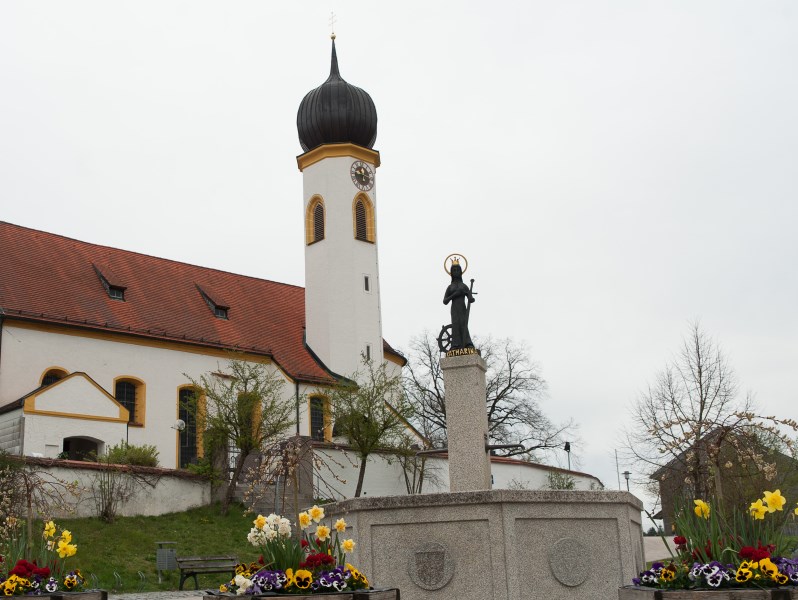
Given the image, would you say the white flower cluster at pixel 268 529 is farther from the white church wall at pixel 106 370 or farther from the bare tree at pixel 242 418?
the bare tree at pixel 242 418

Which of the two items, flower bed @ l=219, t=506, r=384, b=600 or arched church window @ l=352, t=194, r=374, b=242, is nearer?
flower bed @ l=219, t=506, r=384, b=600

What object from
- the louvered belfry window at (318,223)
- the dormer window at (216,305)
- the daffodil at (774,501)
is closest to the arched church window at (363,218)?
the louvered belfry window at (318,223)

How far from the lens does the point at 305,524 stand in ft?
25.5

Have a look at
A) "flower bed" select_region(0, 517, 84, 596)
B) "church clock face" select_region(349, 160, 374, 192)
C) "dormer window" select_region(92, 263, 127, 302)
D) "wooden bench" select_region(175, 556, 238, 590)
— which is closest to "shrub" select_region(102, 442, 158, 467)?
"dormer window" select_region(92, 263, 127, 302)

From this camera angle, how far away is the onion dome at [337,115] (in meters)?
39.5

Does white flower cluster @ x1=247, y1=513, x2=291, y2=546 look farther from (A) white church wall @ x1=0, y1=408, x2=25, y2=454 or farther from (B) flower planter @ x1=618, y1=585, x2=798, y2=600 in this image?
(A) white church wall @ x1=0, y1=408, x2=25, y2=454

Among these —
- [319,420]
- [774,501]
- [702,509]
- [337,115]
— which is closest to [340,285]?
[319,420]

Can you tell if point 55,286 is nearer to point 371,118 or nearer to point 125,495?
point 125,495

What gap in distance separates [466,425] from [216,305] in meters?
24.1

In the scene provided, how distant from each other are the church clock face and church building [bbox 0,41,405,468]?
0.18 feet

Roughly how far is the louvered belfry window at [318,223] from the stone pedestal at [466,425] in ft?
82.8

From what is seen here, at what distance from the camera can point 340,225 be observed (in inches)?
1544

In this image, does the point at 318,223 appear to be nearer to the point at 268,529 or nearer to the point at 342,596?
the point at 268,529

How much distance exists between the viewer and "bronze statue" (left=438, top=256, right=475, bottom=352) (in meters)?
15.7
